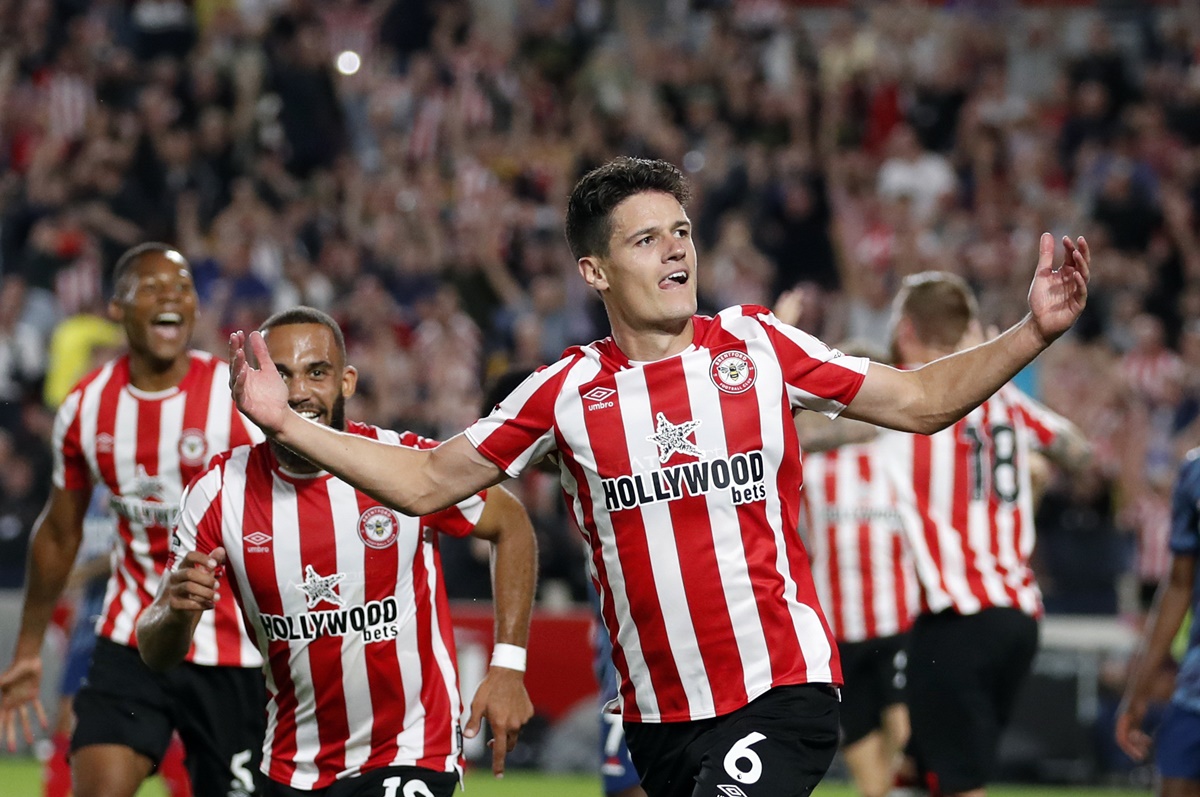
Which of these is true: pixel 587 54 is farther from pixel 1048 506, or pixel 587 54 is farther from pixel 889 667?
pixel 889 667

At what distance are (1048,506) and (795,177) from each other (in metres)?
4.09

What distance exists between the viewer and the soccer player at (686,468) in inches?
163

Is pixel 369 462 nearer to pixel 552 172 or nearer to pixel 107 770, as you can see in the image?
pixel 107 770

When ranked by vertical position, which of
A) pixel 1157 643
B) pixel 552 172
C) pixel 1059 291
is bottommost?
pixel 1157 643

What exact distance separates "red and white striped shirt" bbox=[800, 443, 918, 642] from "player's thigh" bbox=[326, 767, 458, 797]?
384 centimetres

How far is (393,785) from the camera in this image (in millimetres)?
4703

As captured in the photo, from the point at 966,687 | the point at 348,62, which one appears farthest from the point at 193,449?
the point at 348,62

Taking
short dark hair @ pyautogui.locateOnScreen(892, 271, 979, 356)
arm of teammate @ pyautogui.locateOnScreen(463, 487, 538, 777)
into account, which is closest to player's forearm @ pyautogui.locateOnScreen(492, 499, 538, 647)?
arm of teammate @ pyautogui.locateOnScreen(463, 487, 538, 777)

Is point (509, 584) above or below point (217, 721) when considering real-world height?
above

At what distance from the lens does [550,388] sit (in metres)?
4.28

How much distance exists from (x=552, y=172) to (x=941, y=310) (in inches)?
344

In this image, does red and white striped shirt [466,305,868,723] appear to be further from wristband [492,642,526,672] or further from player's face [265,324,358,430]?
player's face [265,324,358,430]

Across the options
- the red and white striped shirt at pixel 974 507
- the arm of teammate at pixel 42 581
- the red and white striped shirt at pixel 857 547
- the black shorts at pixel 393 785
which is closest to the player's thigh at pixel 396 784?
the black shorts at pixel 393 785

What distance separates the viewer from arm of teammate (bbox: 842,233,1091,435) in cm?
399
